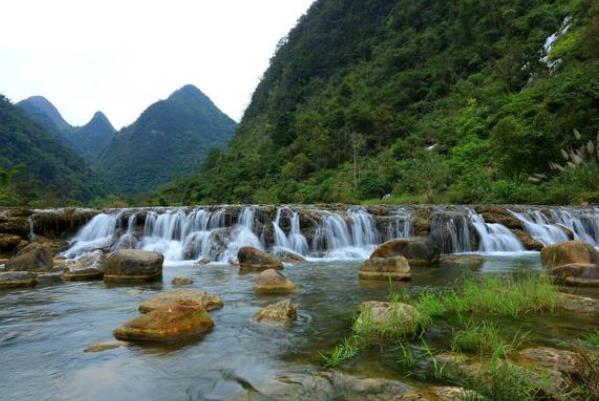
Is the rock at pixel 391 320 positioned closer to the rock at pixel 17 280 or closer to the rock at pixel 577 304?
the rock at pixel 577 304

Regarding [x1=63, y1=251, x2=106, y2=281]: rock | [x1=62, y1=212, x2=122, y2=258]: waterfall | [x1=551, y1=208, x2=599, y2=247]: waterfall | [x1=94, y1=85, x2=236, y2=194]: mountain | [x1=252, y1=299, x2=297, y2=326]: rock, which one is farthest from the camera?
[x1=94, y1=85, x2=236, y2=194]: mountain

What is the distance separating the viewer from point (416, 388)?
11.2ft

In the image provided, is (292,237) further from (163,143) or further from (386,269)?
(163,143)

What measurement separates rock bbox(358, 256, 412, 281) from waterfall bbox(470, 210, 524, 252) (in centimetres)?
747

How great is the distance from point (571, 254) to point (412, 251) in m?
3.71

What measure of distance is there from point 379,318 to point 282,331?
1.23 metres

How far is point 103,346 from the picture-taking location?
4.88m

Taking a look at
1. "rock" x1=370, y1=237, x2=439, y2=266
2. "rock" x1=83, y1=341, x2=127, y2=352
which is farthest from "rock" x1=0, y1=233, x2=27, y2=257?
"rock" x1=83, y1=341, x2=127, y2=352

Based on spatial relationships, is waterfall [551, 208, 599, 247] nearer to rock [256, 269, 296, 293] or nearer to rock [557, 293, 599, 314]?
rock [557, 293, 599, 314]

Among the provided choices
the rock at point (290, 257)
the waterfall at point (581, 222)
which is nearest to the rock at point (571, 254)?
the rock at point (290, 257)

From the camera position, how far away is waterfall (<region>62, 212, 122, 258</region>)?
51.2ft

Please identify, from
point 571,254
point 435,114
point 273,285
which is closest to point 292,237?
point 273,285

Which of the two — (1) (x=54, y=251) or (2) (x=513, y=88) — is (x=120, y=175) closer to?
(2) (x=513, y=88)

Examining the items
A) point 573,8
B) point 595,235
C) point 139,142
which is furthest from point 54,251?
point 139,142
